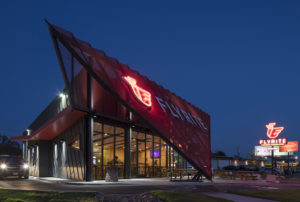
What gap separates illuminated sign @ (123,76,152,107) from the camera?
18.5 meters

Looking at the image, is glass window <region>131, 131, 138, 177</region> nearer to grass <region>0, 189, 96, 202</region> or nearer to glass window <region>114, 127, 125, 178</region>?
glass window <region>114, 127, 125, 178</region>

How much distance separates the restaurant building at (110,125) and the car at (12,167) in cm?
265


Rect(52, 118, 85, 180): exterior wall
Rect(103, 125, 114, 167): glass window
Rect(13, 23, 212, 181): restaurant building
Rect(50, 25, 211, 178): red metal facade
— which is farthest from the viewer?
Rect(103, 125, 114, 167): glass window

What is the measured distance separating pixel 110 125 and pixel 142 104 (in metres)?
5.72

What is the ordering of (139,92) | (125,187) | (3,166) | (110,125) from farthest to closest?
(110,125) → (3,166) → (139,92) → (125,187)

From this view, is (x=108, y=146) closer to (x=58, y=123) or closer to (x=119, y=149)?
(x=119, y=149)

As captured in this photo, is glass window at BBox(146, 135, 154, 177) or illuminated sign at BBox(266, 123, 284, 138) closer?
glass window at BBox(146, 135, 154, 177)

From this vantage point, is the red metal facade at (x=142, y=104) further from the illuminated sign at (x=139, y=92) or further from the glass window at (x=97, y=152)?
the glass window at (x=97, y=152)

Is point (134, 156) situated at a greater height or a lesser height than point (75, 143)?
lesser

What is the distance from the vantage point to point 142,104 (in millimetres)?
18469

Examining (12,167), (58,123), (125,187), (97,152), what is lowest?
(125,187)

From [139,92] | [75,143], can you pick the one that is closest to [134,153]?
[75,143]

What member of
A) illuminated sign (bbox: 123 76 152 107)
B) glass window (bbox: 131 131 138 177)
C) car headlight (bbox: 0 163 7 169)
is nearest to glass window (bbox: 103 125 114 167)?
glass window (bbox: 131 131 138 177)

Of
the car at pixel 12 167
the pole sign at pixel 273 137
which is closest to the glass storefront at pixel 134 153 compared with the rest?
the car at pixel 12 167
